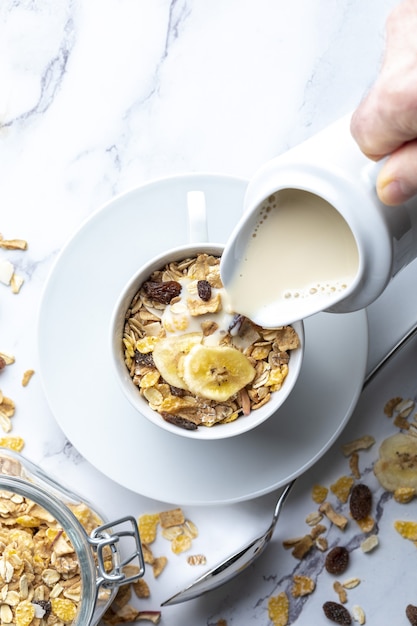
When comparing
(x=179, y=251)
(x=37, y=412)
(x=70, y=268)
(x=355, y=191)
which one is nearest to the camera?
(x=355, y=191)

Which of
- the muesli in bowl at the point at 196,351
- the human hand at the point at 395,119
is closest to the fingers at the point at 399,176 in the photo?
the human hand at the point at 395,119

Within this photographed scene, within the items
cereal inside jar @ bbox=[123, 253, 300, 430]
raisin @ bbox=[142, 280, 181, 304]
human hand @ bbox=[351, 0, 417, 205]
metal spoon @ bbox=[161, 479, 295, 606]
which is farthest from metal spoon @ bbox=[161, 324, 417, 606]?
human hand @ bbox=[351, 0, 417, 205]

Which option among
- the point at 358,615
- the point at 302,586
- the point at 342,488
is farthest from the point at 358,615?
the point at 342,488

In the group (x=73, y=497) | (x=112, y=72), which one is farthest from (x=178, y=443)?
(x=112, y=72)

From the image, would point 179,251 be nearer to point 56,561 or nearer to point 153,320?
point 153,320

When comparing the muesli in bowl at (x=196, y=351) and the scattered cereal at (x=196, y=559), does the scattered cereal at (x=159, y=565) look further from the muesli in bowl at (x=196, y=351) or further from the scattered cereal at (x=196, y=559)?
the muesli in bowl at (x=196, y=351)

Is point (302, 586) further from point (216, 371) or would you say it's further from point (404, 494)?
point (216, 371)

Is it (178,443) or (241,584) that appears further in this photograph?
(241,584)

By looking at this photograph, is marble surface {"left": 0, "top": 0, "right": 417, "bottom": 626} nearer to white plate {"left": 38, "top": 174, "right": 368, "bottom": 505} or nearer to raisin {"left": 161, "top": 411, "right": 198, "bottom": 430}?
white plate {"left": 38, "top": 174, "right": 368, "bottom": 505}
